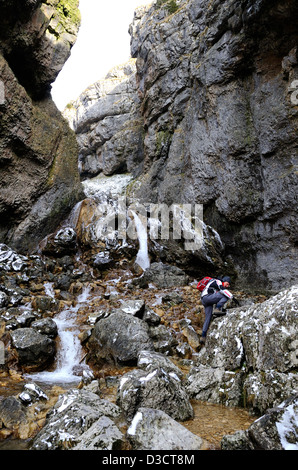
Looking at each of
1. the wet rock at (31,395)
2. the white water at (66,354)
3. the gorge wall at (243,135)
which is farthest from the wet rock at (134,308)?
the gorge wall at (243,135)

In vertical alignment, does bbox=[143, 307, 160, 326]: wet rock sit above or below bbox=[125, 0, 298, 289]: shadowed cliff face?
below

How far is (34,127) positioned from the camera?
724 inches

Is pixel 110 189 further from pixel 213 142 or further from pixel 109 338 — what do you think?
pixel 109 338

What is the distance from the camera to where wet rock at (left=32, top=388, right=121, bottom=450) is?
161 inches

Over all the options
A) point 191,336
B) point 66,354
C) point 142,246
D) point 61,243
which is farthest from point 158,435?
point 61,243

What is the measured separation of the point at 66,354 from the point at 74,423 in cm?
477

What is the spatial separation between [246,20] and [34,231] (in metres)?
16.3

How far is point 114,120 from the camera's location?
4034 cm

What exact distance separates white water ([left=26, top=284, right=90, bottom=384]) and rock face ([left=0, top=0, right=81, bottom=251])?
8.67 metres

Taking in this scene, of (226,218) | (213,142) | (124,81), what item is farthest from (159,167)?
(124,81)

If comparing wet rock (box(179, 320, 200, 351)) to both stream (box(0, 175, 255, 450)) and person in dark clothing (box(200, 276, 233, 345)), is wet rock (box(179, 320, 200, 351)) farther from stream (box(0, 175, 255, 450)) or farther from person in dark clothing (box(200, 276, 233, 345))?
person in dark clothing (box(200, 276, 233, 345))

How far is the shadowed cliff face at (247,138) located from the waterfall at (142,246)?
3.10 m

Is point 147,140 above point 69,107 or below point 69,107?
below

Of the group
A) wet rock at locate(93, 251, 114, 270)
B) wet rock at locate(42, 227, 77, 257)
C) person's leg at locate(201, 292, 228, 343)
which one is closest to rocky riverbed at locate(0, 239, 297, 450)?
person's leg at locate(201, 292, 228, 343)
